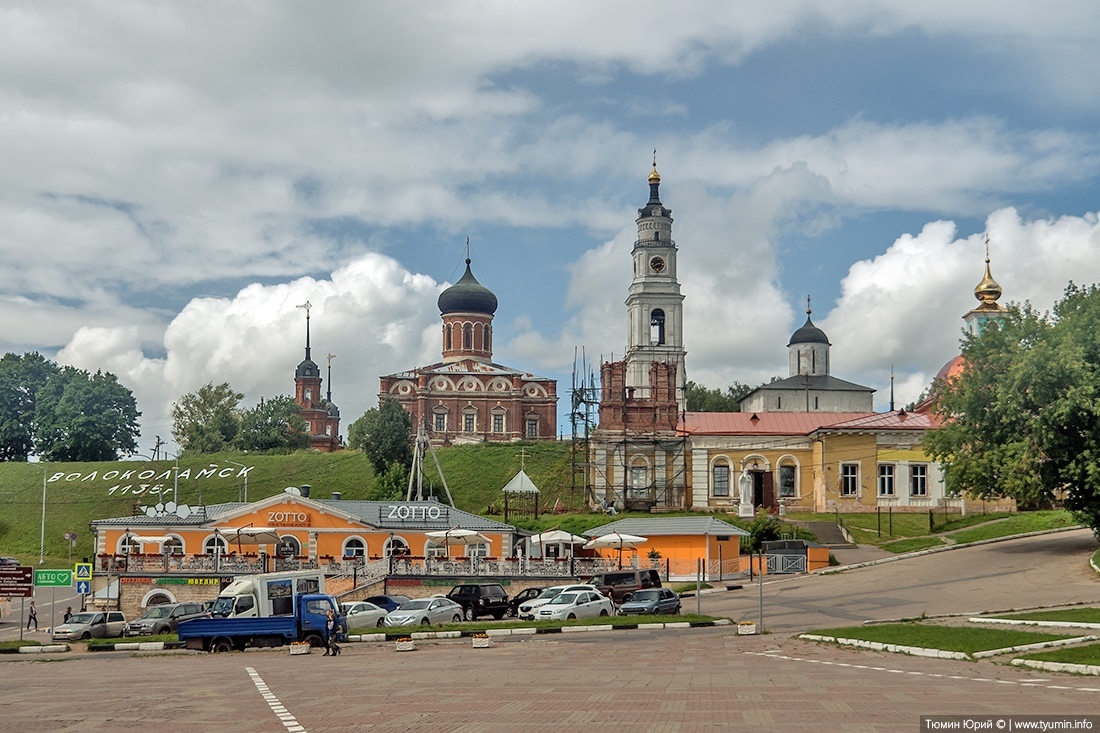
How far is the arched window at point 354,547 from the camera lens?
56.2 m

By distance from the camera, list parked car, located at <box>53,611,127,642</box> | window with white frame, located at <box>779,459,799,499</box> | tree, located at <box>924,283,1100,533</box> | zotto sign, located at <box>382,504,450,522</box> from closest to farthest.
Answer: parked car, located at <box>53,611,127,642</box> < tree, located at <box>924,283,1100,533</box> < zotto sign, located at <box>382,504,450,522</box> < window with white frame, located at <box>779,459,799,499</box>

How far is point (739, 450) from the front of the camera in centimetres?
7512

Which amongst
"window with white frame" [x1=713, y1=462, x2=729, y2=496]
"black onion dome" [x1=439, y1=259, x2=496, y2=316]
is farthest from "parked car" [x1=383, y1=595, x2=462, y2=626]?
"black onion dome" [x1=439, y1=259, x2=496, y2=316]

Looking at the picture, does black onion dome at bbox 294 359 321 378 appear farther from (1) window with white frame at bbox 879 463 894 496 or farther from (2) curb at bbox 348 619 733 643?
(2) curb at bbox 348 619 733 643

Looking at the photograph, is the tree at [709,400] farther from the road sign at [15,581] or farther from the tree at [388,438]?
the road sign at [15,581]

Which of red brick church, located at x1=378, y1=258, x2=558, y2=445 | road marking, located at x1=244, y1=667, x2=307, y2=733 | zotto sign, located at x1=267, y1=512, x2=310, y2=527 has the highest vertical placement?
red brick church, located at x1=378, y1=258, x2=558, y2=445

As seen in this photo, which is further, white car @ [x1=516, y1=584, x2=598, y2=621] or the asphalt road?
white car @ [x1=516, y1=584, x2=598, y2=621]

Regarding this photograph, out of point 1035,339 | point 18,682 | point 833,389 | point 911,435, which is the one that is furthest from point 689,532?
point 833,389

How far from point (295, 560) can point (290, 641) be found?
64.8 ft

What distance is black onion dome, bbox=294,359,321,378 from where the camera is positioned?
135250 millimetres

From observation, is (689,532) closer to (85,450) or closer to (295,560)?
(295,560)

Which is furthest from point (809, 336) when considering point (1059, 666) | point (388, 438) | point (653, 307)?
point (1059, 666)

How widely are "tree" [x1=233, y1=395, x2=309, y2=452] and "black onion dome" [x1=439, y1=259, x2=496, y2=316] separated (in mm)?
17908

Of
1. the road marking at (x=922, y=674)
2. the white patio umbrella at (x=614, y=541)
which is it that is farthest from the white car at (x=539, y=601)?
the road marking at (x=922, y=674)
